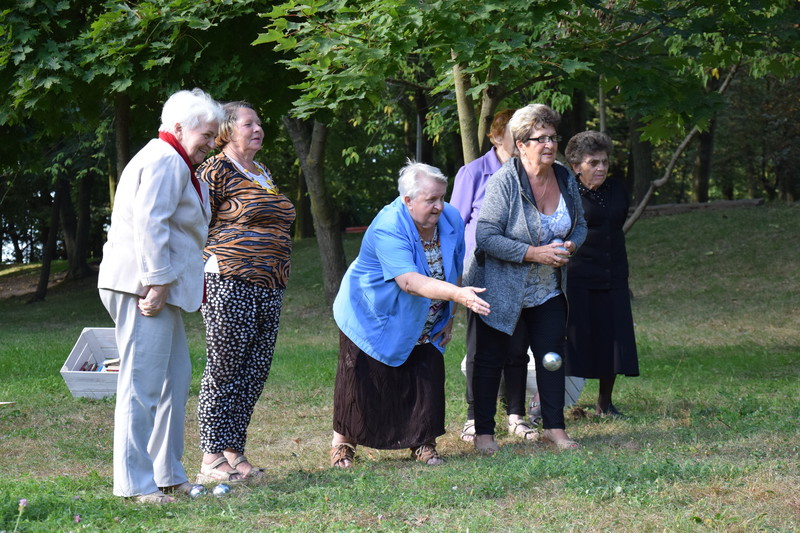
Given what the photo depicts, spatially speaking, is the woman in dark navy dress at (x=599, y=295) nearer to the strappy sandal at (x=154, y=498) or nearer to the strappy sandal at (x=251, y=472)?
the strappy sandal at (x=251, y=472)

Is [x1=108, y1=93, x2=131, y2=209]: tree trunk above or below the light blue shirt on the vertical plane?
above

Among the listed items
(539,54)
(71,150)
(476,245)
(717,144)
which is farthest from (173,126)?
(717,144)

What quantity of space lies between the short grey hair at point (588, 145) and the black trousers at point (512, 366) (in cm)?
135

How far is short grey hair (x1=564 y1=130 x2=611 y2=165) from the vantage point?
6.45 metres

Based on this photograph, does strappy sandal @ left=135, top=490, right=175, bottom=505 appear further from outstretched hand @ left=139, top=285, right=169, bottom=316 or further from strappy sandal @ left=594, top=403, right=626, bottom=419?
strappy sandal @ left=594, top=403, right=626, bottom=419

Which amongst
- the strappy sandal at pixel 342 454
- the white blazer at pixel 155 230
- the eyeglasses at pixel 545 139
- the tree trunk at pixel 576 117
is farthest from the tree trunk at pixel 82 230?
the white blazer at pixel 155 230

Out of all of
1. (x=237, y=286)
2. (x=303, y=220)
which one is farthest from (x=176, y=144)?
(x=303, y=220)

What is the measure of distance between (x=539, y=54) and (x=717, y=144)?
26104 millimetres

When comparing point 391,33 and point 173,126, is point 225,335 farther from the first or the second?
point 391,33

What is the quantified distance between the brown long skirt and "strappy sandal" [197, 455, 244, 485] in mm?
755

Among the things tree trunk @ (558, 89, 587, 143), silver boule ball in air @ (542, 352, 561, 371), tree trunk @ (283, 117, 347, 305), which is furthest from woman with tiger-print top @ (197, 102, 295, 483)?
tree trunk @ (558, 89, 587, 143)

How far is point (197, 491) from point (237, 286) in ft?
3.57

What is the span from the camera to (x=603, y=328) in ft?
21.8

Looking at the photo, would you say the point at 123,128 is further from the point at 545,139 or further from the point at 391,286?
the point at 545,139
